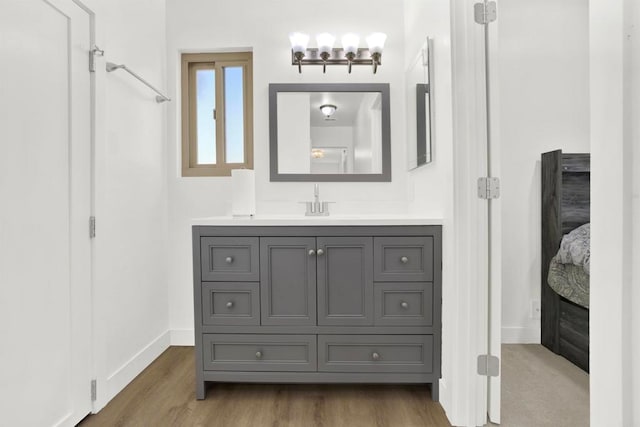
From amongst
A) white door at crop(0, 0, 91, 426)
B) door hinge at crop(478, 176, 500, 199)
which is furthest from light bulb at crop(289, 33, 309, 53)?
door hinge at crop(478, 176, 500, 199)

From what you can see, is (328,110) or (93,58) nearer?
(93,58)

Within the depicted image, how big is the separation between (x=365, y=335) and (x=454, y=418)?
523mm

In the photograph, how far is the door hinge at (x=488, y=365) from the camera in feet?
5.33

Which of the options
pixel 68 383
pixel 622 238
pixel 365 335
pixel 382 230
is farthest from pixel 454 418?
pixel 68 383

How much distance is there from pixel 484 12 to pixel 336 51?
1094 millimetres

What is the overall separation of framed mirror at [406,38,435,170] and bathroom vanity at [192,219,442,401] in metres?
0.54

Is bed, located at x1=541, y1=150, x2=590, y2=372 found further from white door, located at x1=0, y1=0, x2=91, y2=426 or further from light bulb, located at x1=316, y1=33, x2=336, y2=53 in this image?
white door, located at x1=0, y1=0, x2=91, y2=426

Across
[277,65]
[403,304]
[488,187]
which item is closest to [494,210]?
[488,187]

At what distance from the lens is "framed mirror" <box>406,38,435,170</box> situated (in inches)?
77.7

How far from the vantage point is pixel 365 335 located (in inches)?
73.9

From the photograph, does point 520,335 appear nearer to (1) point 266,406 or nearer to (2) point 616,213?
(1) point 266,406

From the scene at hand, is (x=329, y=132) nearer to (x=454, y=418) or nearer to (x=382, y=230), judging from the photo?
(x=382, y=230)

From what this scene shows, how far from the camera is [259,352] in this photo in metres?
1.89

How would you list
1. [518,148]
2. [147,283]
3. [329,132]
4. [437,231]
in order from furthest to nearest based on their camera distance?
[518,148]
[329,132]
[147,283]
[437,231]
